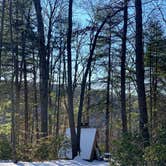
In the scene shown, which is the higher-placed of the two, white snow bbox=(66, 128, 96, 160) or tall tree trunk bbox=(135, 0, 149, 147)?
tall tree trunk bbox=(135, 0, 149, 147)

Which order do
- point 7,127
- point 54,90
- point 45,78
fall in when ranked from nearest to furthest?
1. point 45,78
2. point 7,127
3. point 54,90

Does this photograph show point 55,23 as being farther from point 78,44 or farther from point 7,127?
point 7,127

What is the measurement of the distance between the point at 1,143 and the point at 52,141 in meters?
2.13

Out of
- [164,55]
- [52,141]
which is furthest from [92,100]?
[52,141]

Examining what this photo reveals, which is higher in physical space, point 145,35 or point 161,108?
point 145,35

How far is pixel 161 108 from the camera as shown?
2972 centimetres

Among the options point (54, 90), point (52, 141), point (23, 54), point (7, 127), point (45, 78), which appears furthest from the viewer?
point (54, 90)

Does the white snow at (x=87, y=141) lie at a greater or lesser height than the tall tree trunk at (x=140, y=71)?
lesser

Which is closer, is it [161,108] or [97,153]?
[97,153]

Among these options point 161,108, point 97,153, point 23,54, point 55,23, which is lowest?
point 97,153

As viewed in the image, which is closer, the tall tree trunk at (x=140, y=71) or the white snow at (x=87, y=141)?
the tall tree trunk at (x=140, y=71)

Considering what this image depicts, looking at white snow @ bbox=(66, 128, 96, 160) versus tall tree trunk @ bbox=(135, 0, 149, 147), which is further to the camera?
white snow @ bbox=(66, 128, 96, 160)

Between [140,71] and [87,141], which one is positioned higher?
[140,71]

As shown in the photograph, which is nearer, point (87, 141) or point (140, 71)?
point (140, 71)
